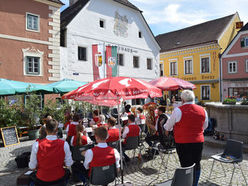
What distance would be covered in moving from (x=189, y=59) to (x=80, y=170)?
94.1ft

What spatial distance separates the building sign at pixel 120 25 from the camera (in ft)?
68.2

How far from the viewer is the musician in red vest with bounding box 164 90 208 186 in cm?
370

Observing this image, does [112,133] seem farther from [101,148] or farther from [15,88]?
[15,88]

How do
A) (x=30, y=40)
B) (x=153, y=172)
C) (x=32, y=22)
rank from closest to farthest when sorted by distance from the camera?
(x=153, y=172)
(x=30, y=40)
(x=32, y=22)

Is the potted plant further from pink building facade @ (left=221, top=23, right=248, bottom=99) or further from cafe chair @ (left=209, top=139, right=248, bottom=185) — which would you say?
pink building facade @ (left=221, top=23, right=248, bottom=99)

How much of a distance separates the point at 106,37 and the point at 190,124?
1730 cm

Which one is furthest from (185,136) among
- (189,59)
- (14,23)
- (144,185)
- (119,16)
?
(189,59)

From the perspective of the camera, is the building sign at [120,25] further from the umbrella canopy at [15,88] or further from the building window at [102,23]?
the umbrella canopy at [15,88]

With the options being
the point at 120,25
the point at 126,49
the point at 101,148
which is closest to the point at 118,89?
the point at 101,148

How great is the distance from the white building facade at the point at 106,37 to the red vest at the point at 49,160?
1388 centimetres

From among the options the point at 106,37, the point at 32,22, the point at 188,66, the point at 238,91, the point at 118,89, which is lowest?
the point at 118,89

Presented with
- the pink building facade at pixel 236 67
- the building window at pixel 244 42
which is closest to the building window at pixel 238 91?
the pink building facade at pixel 236 67

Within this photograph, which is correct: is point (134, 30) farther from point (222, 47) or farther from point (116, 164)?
point (116, 164)

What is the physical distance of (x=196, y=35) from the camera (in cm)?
3184
